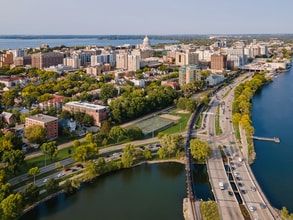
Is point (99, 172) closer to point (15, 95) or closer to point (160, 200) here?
point (160, 200)

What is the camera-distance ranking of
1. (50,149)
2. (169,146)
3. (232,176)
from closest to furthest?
1. (232,176)
2. (50,149)
3. (169,146)

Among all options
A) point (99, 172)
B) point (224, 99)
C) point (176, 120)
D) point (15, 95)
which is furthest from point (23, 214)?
point (224, 99)

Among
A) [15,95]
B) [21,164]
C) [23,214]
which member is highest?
[15,95]

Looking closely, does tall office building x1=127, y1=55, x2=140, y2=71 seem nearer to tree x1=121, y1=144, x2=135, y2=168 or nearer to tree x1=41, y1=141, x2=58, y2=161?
tree x1=121, y1=144, x2=135, y2=168

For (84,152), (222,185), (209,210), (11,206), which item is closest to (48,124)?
(84,152)

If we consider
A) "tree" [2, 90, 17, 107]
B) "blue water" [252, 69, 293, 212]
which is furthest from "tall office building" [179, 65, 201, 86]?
"tree" [2, 90, 17, 107]

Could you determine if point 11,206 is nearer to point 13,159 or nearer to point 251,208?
point 13,159

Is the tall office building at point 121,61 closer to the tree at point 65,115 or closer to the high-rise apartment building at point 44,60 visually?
the high-rise apartment building at point 44,60
